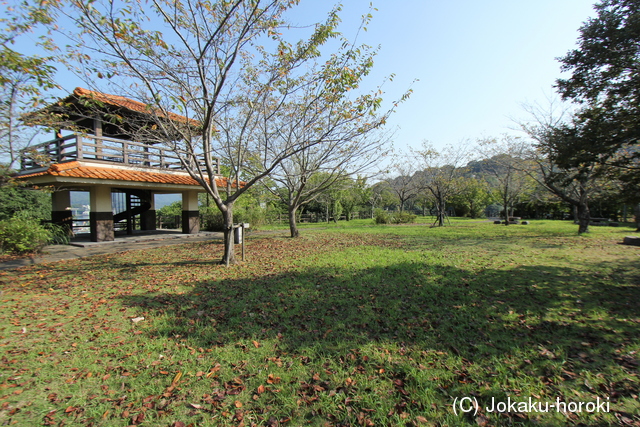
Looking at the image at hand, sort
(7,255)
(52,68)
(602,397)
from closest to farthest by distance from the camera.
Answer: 1. (602,397)
2. (52,68)
3. (7,255)

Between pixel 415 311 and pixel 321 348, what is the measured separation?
1828mm

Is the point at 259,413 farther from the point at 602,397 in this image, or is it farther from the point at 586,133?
the point at 586,133

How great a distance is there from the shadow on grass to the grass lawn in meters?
0.03

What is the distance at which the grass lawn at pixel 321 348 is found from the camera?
2.42 metres

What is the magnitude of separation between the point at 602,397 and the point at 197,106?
8.78 meters

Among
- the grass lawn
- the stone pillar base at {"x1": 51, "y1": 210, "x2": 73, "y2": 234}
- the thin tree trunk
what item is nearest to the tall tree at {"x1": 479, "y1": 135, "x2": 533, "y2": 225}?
the thin tree trunk

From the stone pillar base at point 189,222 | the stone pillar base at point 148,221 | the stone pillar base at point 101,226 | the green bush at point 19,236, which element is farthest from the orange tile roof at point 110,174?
the stone pillar base at point 148,221

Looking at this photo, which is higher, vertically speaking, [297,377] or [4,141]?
[4,141]

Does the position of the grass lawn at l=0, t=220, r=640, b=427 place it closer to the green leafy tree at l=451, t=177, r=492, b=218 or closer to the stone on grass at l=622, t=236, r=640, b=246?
the stone on grass at l=622, t=236, r=640, b=246

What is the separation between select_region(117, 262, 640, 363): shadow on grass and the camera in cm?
352

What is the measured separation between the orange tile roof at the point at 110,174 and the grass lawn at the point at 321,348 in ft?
16.9

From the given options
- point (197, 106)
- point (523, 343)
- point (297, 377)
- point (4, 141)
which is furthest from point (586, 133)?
point (4, 141)

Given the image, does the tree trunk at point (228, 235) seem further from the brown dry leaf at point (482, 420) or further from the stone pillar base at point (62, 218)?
the stone pillar base at point (62, 218)

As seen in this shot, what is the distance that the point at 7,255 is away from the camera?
29.0 feet
